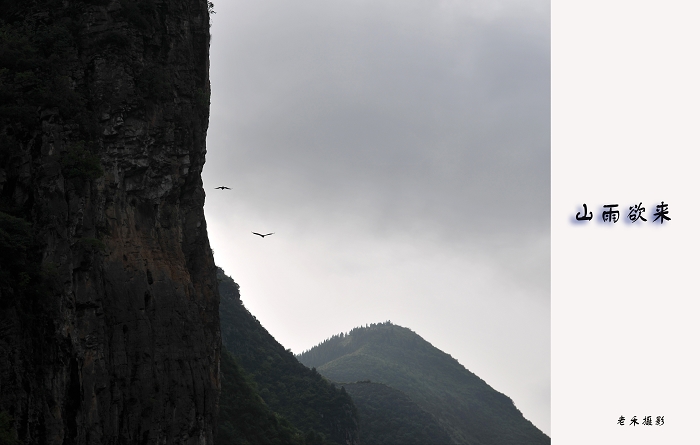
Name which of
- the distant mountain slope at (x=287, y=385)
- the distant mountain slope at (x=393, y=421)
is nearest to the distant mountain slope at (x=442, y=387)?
the distant mountain slope at (x=393, y=421)

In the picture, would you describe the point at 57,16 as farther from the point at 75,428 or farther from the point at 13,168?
the point at 75,428

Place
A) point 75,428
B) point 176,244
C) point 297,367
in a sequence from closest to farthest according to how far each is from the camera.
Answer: point 75,428 < point 176,244 < point 297,367

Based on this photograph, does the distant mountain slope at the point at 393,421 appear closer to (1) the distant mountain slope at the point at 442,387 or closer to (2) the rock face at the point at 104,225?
(1) the distant mountain slope at the point at 442,387

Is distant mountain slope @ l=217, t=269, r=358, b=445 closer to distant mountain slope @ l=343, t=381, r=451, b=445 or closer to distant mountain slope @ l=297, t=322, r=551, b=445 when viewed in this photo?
distant mountain slope @ l=343, t=381, r=451, b=445

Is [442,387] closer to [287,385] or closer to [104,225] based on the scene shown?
[287,385]

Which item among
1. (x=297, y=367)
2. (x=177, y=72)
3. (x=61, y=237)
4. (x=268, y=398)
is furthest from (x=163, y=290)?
(x=297, y=367)
